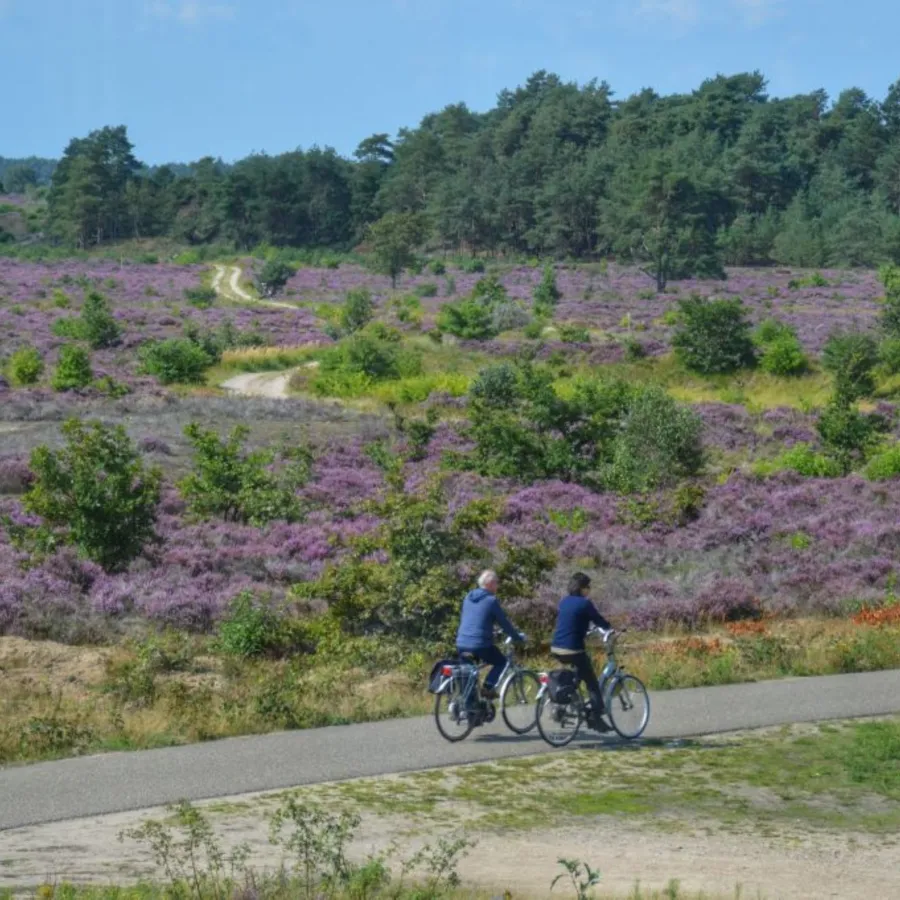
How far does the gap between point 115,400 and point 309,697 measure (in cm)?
3364

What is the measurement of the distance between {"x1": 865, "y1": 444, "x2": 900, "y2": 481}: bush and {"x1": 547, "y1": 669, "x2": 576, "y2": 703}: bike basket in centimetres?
2256

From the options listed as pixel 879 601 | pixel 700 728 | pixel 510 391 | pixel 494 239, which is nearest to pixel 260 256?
pixel 494 239

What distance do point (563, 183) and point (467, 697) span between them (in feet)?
331

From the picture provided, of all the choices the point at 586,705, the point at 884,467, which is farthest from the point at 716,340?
the point at 586,705

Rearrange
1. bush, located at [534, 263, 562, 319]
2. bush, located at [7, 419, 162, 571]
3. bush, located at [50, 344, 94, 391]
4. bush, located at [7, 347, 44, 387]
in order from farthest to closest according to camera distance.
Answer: bush, located at [534, 263, 562, 319] < bush, located at [7, 347, 44, 387] < bush, located at [50, 344, 94, 391] < bush, located at [7, 419, 162, 571]

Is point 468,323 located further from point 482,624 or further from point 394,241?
point 482,624

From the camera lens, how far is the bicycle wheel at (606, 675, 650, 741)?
13.2 metres

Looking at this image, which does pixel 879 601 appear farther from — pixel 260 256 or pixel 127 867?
pixel 260 256

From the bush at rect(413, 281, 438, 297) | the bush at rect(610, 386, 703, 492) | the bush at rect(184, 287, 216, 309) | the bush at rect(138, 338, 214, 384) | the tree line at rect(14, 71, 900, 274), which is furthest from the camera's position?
the tree line at rect(14, 71, 900, 274)

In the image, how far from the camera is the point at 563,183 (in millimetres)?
110625

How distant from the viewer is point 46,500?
22.8 m

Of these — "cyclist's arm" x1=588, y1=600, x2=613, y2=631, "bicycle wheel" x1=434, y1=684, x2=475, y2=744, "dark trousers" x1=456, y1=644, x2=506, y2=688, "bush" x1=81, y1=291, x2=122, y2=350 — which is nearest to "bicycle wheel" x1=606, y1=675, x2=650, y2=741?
"cyclist's arm" x1=588, y1=600, x2=613, y2=631

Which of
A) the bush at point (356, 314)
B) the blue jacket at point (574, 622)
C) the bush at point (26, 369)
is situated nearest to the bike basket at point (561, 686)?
the blue jacket at point (574, 622)

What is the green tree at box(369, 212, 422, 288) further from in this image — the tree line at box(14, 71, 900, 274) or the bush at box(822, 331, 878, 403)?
the bush at box(822, 331, 878, 403)
